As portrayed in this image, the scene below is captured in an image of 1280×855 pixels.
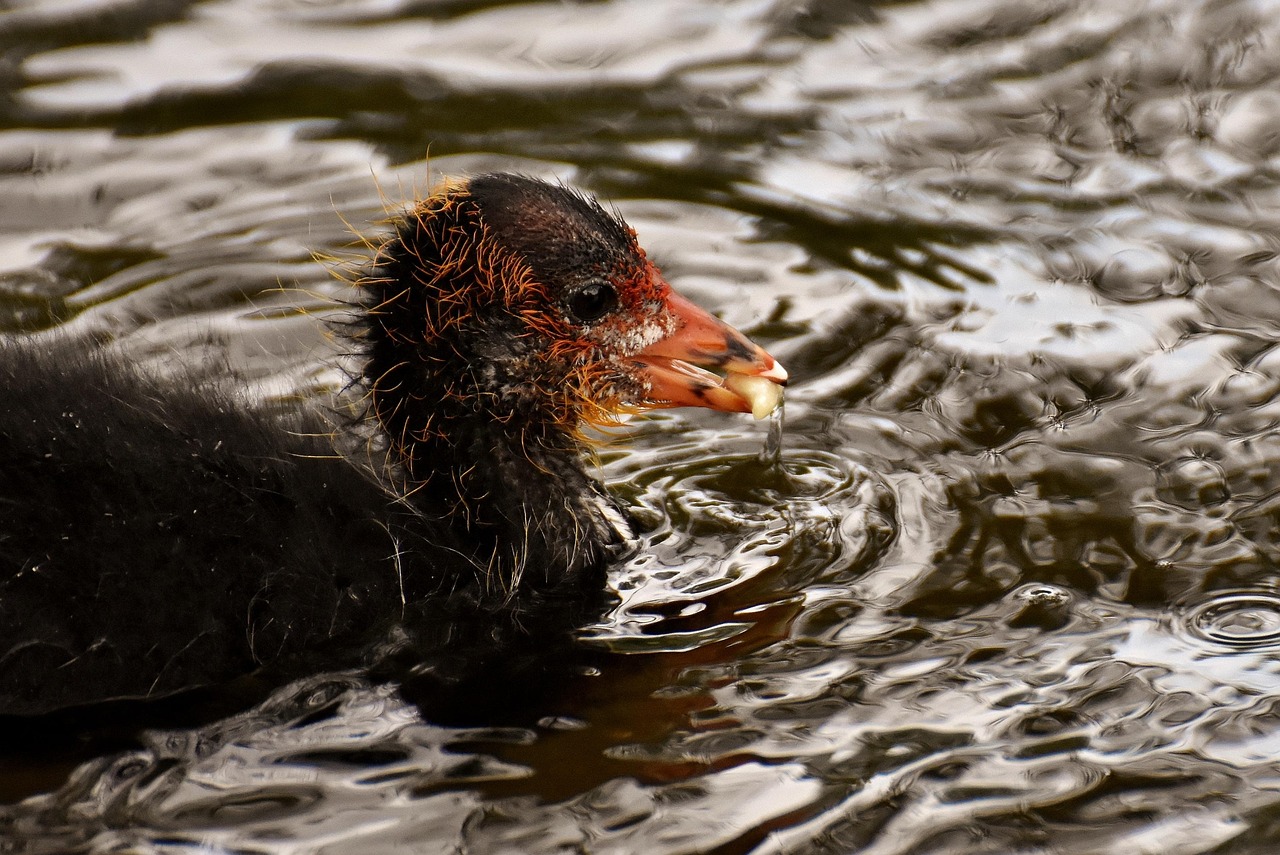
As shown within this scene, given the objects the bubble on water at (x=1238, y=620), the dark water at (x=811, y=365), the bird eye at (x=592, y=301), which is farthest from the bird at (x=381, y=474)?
the bubble on water at (x=1238, y=620)

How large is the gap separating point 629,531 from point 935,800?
1.49 meters

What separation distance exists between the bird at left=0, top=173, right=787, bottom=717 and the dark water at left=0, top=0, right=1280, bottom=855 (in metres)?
0.21

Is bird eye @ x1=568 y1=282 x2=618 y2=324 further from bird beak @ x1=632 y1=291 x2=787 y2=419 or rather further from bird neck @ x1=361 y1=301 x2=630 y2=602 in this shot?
bird neck @ x1=361 y1=301 x2=630 y2=602

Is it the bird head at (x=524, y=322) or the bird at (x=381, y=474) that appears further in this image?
the bird head at (x=524, y=322)

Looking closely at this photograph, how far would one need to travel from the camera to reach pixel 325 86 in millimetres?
7727

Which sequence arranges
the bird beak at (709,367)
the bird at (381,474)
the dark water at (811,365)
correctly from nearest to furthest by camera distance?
the dark water at (811,365), the bird at (381,474), the bird beak at (709,367)

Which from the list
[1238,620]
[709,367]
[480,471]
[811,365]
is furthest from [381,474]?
[1238,620]

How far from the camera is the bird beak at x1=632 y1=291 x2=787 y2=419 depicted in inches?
187

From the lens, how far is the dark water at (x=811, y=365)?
3.96m

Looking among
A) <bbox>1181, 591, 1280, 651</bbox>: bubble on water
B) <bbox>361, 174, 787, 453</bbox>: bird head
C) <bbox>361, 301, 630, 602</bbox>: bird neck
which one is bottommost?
<bbox>1181, 591, 1280, 651</bbox>: bubble on water

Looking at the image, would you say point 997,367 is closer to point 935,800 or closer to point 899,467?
point 899,467

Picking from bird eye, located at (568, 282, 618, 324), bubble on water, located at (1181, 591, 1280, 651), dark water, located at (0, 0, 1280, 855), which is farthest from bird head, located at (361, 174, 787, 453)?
bubble on water, located at (1181, 591, 1280, 651)

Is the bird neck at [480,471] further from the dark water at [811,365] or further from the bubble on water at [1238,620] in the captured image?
the bubble on water at [1238,620]

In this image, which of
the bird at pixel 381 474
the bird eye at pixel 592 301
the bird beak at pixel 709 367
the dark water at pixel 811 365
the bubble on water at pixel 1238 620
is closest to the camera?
the dark water at pixel 811 365
